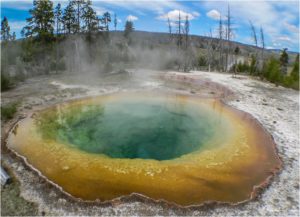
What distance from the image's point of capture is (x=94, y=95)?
16719mm

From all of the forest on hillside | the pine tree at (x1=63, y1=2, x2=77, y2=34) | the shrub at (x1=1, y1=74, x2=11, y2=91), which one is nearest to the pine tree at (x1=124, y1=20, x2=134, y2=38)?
the forest on hillside

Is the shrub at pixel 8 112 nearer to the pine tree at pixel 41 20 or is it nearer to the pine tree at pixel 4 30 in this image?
the pine tree at pixel 41 20

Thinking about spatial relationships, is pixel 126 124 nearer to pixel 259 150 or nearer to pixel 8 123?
pixel 8 123

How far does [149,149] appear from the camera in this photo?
1003 centimetres

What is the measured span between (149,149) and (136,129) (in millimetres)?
2067

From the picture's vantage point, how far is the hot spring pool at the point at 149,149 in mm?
7156

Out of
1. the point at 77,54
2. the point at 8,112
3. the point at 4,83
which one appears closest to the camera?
the point at 8,112

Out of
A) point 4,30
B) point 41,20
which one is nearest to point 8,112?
point 41,20

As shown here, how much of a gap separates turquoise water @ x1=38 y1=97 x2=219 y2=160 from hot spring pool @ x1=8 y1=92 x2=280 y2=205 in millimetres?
36

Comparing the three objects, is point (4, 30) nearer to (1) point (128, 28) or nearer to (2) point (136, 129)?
(1) point (128, 28)

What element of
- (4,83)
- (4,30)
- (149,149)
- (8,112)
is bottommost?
(149,149)

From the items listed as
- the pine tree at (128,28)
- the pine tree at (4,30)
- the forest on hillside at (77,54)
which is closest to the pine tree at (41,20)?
the forest on hillside at (77,54)

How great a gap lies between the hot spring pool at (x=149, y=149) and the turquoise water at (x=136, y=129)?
0.12 feet

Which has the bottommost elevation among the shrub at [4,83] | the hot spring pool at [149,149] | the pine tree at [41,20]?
the hot spring pool at [149,149]
